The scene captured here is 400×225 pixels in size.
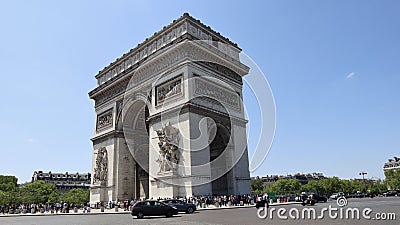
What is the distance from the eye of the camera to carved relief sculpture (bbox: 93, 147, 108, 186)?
35438 mm

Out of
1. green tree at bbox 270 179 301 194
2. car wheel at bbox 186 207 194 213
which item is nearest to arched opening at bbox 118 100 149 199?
car wheel at bbox 186 207 194 213

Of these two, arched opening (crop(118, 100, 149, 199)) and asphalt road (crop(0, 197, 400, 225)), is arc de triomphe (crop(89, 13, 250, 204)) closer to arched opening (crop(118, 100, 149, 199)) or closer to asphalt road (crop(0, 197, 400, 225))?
arched opening (crop(118, 100, 149, 199))

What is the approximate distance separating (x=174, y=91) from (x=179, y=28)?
5890 mm

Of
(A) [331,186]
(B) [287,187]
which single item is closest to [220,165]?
(A) [331,186]

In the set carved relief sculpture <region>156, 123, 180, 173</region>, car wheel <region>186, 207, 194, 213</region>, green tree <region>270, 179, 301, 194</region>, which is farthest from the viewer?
green tree <region>270, 179, 301, 194</region>

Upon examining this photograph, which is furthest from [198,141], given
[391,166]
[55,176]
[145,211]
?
[391,166]

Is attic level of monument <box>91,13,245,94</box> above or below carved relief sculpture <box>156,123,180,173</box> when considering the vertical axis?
above

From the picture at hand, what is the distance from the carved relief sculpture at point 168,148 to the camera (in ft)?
87.1

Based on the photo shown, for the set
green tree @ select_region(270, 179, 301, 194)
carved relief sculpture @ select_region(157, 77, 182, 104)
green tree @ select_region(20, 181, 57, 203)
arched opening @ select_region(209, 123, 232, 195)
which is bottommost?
green tree @ select_region(270, 179, 301, 194)

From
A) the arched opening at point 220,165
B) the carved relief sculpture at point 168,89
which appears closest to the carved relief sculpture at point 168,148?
the carved relief sculpture at point 168,89

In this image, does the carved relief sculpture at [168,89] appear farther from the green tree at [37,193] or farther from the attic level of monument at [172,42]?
the green tree at [37,193]

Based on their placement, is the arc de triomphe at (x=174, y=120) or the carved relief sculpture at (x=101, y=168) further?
the carved relief sculpture at (x=101, y=168)

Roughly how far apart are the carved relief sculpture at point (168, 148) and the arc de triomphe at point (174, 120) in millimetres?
82

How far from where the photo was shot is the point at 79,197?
3073 inches
